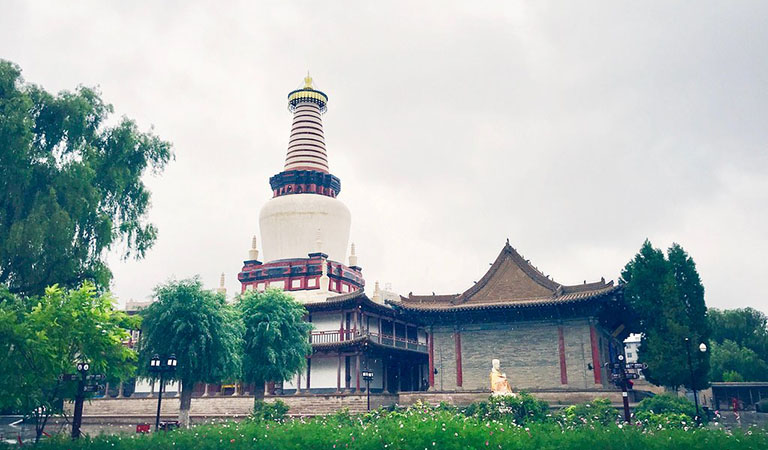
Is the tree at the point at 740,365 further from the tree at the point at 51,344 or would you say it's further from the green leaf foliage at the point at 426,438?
the tree at the point at 51,344

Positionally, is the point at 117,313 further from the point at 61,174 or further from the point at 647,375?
the point at 647,375

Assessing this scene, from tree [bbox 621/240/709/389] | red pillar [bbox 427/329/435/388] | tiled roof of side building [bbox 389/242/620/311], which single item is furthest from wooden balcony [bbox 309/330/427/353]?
tree [bbox 621/240/709/389]

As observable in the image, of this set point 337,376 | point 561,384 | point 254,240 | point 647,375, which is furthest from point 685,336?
point 254,240

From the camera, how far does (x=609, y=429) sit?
13234 millimetres

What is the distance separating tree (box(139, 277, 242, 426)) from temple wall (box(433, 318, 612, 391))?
12.2 meters

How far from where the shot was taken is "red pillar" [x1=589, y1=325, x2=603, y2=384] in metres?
30.7

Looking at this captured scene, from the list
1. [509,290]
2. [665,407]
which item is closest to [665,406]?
[665,407]

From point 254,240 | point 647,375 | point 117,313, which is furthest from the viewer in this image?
point 254,240

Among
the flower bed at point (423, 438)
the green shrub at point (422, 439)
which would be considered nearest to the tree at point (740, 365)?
the green shrub at point (422, 439)

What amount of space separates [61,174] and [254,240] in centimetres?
3051

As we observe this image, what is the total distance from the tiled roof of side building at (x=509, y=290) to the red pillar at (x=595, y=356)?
2037mm

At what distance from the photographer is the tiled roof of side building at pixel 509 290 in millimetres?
32250

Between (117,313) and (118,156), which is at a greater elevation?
(118,156)

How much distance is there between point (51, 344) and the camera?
50.5 feet
